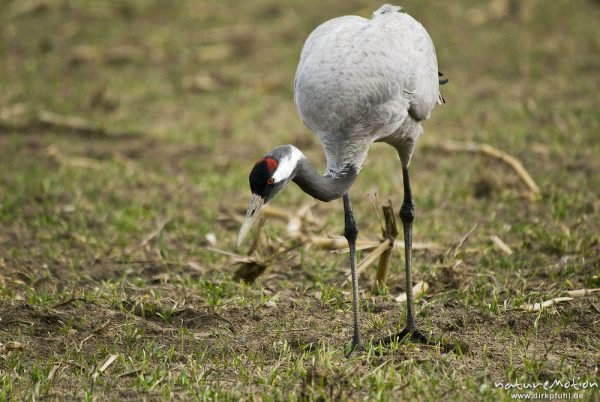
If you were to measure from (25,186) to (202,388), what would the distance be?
403 centimetres

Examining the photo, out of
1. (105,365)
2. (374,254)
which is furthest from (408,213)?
(105,365)

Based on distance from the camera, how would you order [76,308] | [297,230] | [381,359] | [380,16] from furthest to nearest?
[297,230]
[380,16]
[76,308]
[381,359]

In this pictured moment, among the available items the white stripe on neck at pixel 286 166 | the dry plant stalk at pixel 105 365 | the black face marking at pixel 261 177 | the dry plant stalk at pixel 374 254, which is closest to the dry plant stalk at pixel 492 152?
the dry plant stalk at pixel 374 254

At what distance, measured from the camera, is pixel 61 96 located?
33.8 ft

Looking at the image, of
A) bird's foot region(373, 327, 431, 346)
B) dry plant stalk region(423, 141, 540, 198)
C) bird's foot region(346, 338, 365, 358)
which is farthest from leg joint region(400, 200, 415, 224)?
dry plant stalk region(423, 141, 540, 198)

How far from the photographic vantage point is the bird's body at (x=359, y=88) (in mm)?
4816

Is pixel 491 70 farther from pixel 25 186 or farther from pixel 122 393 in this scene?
pixel 122 393

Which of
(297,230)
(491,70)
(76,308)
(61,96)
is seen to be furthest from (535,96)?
(76,308)

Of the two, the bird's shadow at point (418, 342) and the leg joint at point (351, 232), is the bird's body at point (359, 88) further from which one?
the bird's shadow at point (418, 342)

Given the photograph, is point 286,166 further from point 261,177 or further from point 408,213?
point 408,213

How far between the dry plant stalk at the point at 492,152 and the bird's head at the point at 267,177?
3.53 metres

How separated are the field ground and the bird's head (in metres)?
0.80

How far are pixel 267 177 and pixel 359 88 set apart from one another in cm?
93

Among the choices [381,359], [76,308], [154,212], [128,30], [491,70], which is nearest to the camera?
[381,359]
